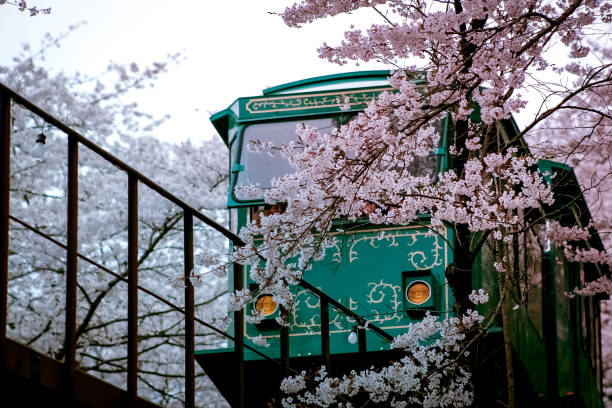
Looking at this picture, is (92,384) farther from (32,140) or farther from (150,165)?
(150,165)

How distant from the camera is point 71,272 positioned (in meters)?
4.26

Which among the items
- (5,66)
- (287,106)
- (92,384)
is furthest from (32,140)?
(92,384)

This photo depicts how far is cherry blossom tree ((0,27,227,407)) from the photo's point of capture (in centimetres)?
1425

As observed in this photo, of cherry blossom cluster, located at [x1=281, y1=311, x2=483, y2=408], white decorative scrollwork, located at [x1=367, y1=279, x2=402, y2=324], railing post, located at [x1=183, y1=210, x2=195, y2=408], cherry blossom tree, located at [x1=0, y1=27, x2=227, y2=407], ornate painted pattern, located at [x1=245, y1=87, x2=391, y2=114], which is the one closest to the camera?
railing post, located at [x1=183, y1=210, x2=195, y2=408]

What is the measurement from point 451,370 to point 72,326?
3.18 m

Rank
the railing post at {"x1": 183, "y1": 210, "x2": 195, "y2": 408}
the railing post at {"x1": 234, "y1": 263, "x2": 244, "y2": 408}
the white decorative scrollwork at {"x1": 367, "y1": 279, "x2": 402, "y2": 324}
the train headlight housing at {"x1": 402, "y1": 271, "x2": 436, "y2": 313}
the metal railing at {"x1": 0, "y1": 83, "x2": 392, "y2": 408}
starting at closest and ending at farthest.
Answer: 1. the metal railing at {"x1": 0, "y1": 83, "x2": 392, "y2": 408}
2. the railing post at {"x1": 183, "y1": 210, "x2": 195, "y2": 408}
3. the railing post at {"x1": 234, "y1": 263, "x2": 244, "y2": 408}
4. the train headlight housing at {"x1": 402, "y1": 271, "x2": 436, "y2": 313}
5. the white decorative scrollwork at {"x1": 367, "y1": 279, "x2": 402, "y2": 324}

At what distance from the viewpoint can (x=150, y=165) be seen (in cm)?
1847

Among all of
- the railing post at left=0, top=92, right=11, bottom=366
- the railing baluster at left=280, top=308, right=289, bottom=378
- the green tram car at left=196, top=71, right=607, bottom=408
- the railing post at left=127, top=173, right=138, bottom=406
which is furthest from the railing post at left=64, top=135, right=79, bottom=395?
the green tram car at left=196, top=71, right=607, bottom=408

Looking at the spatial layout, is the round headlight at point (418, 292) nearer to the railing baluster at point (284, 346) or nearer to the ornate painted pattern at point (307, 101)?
the ornate painted pattern at point (307, 101)

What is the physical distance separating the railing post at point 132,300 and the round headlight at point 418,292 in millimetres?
4824

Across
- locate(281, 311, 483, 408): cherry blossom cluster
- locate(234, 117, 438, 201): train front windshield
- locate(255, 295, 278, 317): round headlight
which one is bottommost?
locate(281, 311, 483, 408): cherry blossom cluster

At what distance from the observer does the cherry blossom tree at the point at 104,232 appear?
46.8ft

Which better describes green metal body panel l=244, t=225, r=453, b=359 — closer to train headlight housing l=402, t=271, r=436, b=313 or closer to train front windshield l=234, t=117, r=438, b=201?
train headlight housing l=402, t=271, r=436, b=313

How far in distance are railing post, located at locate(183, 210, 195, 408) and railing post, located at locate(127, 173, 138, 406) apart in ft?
1.18
